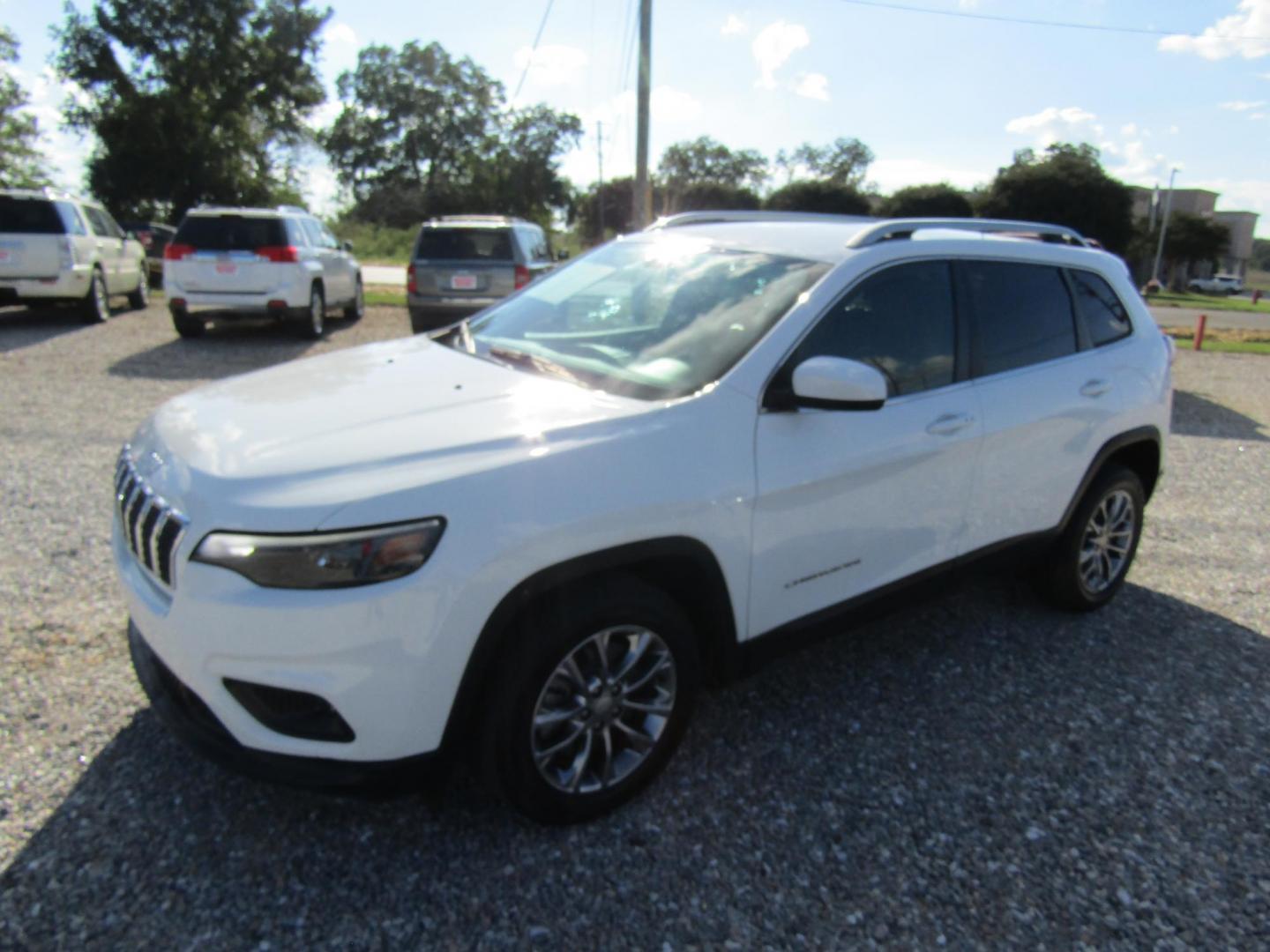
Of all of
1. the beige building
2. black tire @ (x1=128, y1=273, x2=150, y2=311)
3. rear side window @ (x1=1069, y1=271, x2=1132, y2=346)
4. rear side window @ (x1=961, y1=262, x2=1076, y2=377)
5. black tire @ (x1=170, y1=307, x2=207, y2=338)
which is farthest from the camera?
the beige building

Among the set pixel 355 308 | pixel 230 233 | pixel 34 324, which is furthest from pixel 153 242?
Result: pixel 230 233

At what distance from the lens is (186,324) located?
12609 millimetres

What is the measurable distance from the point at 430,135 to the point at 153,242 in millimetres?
62022

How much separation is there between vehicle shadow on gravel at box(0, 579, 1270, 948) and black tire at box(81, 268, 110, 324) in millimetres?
12265

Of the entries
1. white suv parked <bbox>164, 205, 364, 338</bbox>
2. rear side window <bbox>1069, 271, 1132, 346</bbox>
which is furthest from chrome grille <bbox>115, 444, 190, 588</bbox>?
white suv parked <bbox>164, 205, 364, 338</bbox>

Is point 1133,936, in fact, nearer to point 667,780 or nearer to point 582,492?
point 667,780

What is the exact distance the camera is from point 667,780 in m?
2.99

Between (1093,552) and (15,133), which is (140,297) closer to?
(1093,552)

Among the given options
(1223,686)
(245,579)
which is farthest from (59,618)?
(1223,686)

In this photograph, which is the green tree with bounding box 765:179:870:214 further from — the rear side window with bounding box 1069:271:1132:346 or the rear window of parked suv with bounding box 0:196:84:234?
the rear side window with bounding box 1069:271:1132:346

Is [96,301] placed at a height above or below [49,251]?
below

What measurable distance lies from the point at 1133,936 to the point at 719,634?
1.32m

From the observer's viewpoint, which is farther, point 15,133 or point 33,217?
point 15,133

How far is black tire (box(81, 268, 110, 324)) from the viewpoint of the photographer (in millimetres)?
13273
